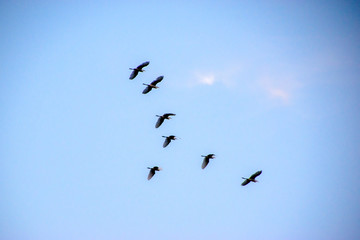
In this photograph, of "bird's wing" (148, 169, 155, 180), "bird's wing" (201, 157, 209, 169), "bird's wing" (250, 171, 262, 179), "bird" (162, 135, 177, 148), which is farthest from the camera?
"bird's wing" (148, 169, 155, 180)

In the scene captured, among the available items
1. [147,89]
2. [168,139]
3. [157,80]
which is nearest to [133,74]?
[147,89]

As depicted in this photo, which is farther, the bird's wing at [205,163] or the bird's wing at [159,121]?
the bird's wing at [159,121]

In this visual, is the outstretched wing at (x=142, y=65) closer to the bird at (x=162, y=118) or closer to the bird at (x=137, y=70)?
the bird at (x=137, y=70)

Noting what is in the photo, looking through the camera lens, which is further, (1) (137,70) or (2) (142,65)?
(1) (137,70)

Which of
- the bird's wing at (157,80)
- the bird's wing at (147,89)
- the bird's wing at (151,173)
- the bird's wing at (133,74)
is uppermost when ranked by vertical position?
the bird's wing at (157,80)

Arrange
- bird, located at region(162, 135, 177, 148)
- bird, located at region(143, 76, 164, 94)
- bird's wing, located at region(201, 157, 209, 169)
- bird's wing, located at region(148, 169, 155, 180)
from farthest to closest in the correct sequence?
bird's wing, located at region(148, 169, 155, 180)
bird, located at region(143, 76, 164, 94)
bird, located at region(162, 135, 177, 148)
bird's wing, located at region(201, 157, 209, 169)

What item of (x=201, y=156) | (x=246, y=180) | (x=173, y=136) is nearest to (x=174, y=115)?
(x=173, y=136)

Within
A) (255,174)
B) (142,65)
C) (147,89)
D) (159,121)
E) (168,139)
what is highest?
(142,65)

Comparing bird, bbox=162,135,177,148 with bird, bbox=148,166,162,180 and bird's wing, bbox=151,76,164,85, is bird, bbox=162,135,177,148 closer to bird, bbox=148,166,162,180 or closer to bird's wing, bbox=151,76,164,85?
bird, bbox=148,166,162,180

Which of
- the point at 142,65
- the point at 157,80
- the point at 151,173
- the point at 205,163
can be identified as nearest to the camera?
the point at 205,163

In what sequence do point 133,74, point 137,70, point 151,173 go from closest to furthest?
point 137,70, point 133,74, point 151,173

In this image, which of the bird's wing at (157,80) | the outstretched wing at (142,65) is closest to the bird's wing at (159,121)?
the bird's wing at (157,80)

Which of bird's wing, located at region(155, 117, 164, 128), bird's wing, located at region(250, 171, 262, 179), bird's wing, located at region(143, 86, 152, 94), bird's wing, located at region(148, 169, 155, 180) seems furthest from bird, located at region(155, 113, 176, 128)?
bird's wing, located at region(250, 171, 262, 179)

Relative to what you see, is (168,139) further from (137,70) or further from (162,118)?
(137,70)
